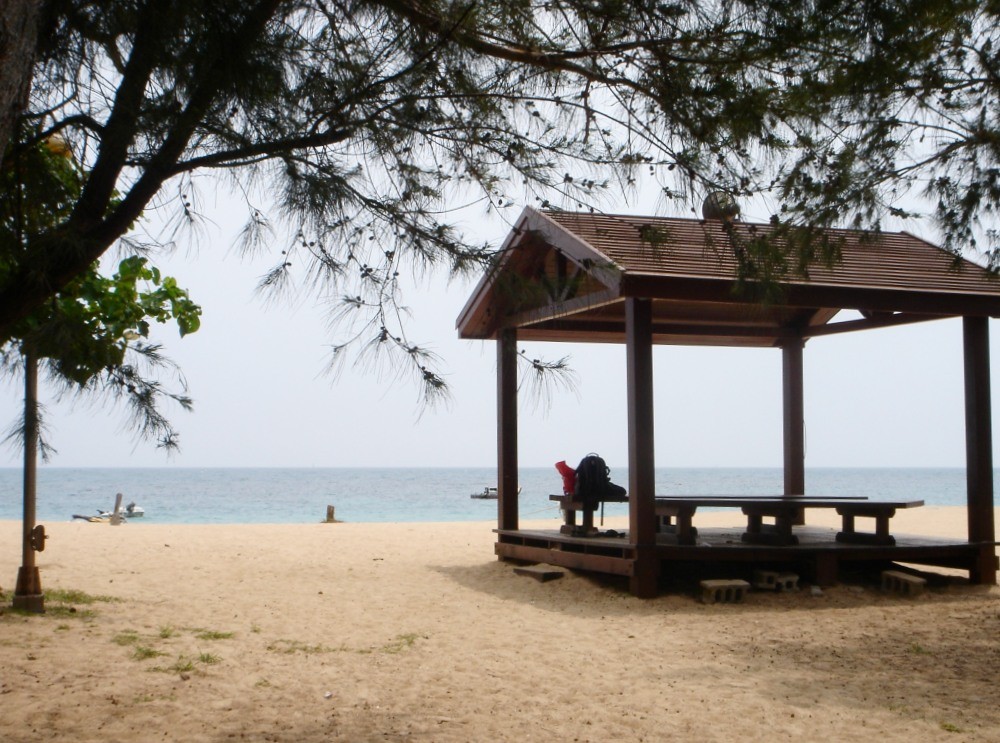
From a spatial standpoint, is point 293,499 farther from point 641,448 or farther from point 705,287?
point 705,287

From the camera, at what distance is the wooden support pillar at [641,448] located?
9.79m

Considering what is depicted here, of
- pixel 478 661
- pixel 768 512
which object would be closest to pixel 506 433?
pixel 768 512

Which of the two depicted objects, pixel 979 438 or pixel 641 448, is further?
pixel 979 438

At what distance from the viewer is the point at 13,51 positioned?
10.9ft

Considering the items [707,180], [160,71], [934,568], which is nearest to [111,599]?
[160,71]

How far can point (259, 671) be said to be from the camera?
691 cm

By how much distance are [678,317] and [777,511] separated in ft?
12.4

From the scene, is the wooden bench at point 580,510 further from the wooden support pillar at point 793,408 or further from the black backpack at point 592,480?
the wooden support pillar at point 793,408

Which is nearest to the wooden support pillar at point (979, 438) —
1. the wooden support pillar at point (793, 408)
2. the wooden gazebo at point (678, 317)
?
the wooden gazebo at point (678, 317)

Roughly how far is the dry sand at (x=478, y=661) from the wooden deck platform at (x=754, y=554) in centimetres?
31

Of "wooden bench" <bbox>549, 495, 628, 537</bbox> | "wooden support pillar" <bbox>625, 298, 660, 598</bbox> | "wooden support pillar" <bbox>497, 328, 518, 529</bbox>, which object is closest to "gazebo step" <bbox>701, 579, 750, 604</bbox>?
"wooden support pillar" <bbox>625, 298, 660, 598</bbox>

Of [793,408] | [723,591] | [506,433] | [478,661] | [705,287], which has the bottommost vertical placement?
[478,661]

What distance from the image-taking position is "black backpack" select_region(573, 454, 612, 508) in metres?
11.0

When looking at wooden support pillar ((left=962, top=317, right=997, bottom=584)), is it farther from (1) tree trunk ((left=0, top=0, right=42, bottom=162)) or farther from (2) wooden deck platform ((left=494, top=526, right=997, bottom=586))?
(1) tree trunk ((left=0, top=0, right=42, bottom=162))
